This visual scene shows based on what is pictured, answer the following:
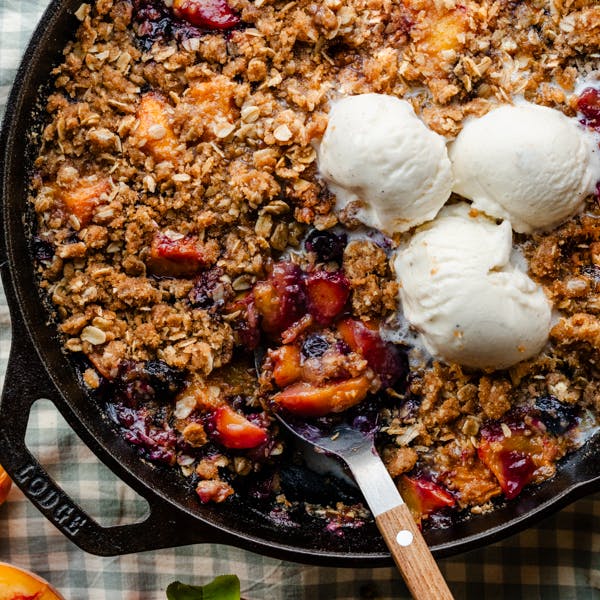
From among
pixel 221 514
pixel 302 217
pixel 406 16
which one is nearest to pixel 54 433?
pixel 221 514

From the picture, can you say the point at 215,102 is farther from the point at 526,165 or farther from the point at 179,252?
the point at 526,165

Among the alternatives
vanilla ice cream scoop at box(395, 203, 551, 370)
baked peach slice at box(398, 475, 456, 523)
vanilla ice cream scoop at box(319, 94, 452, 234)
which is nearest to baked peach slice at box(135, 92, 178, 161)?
vanilla ice cream scoop at box(319, 94, 452, 234)

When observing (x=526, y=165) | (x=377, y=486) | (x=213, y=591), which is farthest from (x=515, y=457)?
(x=213, y=591)

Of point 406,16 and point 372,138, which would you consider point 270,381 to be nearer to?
point 372,138

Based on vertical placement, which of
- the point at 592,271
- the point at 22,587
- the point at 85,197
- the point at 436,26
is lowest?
the point at 22,587

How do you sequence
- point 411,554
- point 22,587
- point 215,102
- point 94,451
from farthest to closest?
1. point 22,587
2. point 215,102
3. point 94,451
4. point 411,554

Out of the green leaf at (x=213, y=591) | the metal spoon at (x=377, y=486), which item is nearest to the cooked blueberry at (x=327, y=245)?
the metal spoon at (x=377, y=486)

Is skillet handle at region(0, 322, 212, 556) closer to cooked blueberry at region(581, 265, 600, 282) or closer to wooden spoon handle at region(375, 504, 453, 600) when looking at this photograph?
wooden spoon handle at region(375, 504, 453, 600)
